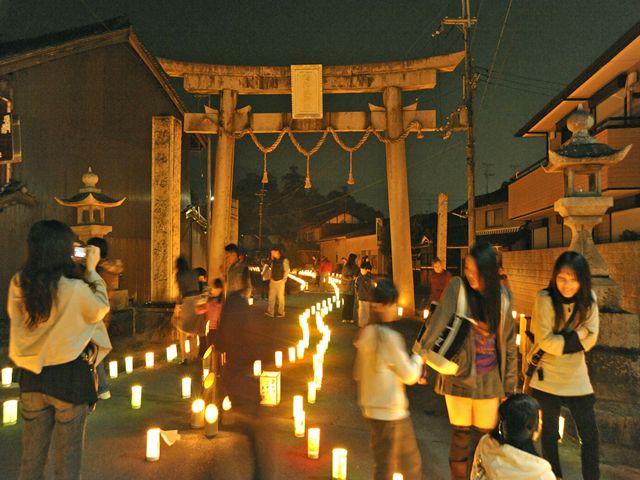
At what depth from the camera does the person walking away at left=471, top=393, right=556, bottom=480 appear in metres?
2.94

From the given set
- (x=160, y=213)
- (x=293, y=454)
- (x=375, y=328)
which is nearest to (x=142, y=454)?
(x=293, y=454)

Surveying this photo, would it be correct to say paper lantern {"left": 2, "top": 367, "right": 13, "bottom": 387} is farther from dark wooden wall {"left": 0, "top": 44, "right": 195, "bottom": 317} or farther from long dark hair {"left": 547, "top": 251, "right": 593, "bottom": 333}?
long dark hair {"left": 547, "top": 251, "right": 593, "bottom": 333}

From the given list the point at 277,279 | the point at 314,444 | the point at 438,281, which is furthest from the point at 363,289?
the point at 314,444

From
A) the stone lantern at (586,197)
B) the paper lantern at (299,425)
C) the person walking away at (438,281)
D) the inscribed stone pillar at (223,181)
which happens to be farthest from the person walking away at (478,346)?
the inscribed stone pillar at (223,181)

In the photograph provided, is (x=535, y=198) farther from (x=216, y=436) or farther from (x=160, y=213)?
(x=216, y=436)

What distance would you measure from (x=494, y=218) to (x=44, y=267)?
31532 mm

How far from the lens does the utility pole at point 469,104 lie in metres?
16.7

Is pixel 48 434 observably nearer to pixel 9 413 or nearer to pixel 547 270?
pixel 9 413

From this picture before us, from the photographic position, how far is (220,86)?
648 inches

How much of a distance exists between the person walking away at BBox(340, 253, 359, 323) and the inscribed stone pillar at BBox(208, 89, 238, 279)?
13.4 ft

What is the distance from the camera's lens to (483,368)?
376cm

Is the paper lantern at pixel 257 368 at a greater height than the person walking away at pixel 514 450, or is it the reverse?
the person walking away at pixel 514 450

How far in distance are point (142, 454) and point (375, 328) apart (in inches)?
116

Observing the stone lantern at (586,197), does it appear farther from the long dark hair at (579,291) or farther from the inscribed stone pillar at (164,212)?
the inscribed stone pillar at (164,212)
